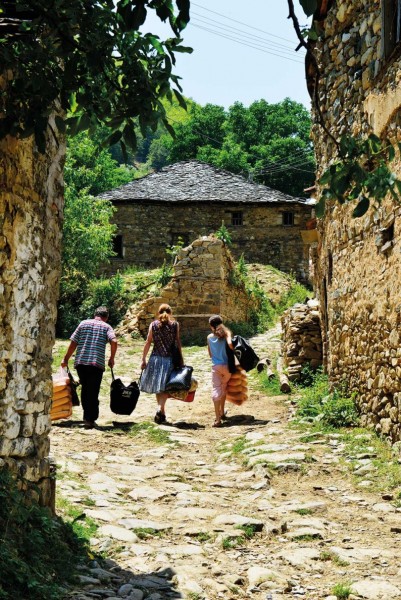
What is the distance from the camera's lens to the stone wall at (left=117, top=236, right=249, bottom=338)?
62.4 ft

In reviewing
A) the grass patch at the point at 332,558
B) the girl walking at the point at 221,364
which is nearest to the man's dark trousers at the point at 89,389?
the girl walking at the point at 221,364

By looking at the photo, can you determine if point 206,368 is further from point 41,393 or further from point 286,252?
point 286,252

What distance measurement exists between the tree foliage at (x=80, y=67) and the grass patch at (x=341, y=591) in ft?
8.49

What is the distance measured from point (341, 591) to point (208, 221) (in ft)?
91.2

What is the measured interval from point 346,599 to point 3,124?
3079 mm

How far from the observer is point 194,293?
19.2 metres

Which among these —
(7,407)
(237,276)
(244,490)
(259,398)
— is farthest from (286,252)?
(7,407)

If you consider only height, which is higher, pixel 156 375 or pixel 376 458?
pixel 156 375

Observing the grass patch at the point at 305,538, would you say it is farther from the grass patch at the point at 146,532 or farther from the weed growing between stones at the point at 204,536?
the grass patch at the point at 146,532

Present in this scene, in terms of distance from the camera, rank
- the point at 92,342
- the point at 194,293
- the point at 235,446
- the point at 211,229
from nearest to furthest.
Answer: the point at 235,446 < the point at 92,342 < the point at 194,293 < the point at 211,229

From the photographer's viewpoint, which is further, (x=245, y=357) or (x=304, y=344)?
(x=304, y=344)

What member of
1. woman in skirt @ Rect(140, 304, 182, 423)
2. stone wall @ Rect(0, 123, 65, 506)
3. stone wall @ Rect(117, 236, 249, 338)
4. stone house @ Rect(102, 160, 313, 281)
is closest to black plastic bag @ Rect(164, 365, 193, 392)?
woman in skirt @ Rect(140, 304, 182, 423)

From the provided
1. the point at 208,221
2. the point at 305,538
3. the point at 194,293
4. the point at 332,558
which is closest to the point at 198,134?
the point at 208,221

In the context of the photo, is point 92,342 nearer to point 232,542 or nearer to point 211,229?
point 232,542
